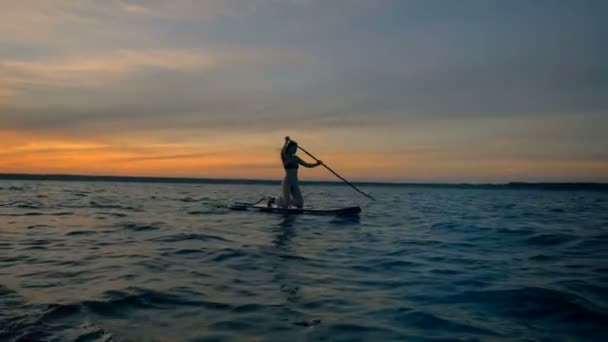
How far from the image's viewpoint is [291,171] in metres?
20.1

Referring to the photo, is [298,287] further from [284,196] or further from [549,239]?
[284,196]

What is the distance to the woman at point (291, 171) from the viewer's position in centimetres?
2008

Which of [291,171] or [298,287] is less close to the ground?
[291,171]

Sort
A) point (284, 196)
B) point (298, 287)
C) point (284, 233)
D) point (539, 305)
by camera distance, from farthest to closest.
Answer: point (284, 196) → point (284, 233) → point (298, 287) → point (539, 305)

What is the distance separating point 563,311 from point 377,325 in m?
2.68

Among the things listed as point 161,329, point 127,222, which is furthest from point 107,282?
point 127,222

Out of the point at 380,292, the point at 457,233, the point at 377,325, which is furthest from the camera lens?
the point at 457,233

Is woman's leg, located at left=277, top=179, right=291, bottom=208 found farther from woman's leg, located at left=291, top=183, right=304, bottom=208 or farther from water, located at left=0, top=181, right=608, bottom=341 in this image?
water, located at left=0, top=181, right=608, bottom=341

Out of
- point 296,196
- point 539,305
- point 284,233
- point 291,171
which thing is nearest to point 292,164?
point 291,171

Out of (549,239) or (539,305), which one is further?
(549,239)

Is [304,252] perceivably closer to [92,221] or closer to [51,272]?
[51,272]

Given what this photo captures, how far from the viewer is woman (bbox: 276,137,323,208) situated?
2008 centimetres

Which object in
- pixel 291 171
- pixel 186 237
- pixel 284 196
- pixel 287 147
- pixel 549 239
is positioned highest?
pixel 287 147

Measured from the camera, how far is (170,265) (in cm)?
905
